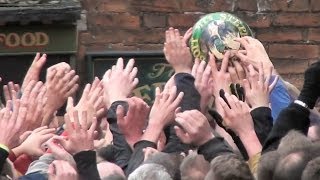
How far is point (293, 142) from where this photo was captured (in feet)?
14.6

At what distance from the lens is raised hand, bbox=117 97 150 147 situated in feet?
17.3

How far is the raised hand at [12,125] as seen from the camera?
16.6 feet

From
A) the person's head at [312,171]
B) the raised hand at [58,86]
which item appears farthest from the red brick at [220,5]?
the person's head at [312,171]

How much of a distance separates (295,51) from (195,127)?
362 cm

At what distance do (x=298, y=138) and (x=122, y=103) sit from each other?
1246 mm

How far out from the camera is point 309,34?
27.6 ft

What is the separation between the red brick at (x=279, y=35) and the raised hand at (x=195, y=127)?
353cm

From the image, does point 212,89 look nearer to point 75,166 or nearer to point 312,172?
point 75,166

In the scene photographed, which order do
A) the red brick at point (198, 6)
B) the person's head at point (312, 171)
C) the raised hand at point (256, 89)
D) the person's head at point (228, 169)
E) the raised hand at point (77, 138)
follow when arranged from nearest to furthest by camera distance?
the person's head at point (312, 171) → the person's head at point (228, 169) → the raised hand at point (77, 138) → the raised hand at point (256, 89) → the red brick at point (198, 6)

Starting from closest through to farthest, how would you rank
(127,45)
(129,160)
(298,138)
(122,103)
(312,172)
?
(312,172), (298,138), (129,160), (122,103), (127,45)

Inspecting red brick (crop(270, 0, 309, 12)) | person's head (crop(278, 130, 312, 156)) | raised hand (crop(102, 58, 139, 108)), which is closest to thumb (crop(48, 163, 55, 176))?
person's head (crop(278, 130, 312, 156))

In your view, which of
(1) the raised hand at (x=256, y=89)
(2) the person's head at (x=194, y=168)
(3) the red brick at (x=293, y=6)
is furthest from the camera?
(3) the red brick at (x=293, y=6)

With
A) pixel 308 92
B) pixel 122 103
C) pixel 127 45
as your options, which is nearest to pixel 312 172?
pixel 308 92

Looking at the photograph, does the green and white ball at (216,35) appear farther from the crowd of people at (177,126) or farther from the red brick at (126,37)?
the red brick at (126,37)
